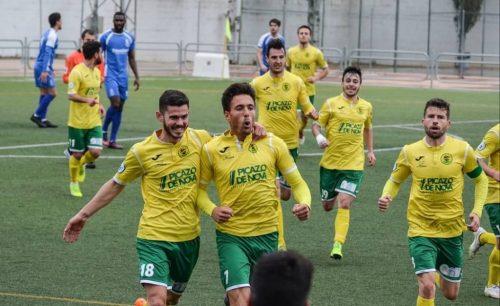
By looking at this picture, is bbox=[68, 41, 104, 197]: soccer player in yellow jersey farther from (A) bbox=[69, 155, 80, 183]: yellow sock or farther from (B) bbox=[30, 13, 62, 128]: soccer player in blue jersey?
(B) bbox=[30, 13, 62, 128]: soccer player in blue jersey

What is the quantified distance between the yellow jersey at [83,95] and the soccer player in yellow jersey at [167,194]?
26.9 feet

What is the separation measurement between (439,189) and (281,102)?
483 centimetres

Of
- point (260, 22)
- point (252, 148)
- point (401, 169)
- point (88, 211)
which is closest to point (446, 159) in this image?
point (401, 169)

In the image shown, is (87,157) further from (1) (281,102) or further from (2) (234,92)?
(2) (234,92)

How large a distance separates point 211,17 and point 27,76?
55.6 feet

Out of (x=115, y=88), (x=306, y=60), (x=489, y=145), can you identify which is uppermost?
(x=306, y=60)

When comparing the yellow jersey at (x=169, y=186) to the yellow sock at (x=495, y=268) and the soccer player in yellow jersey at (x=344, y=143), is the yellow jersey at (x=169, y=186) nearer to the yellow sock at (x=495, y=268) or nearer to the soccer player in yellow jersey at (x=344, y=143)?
the yellow sock at (x=495, y=268)

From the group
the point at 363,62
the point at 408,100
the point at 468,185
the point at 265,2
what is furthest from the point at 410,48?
the point at 468,185

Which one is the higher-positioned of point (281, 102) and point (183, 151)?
point (281, 102)

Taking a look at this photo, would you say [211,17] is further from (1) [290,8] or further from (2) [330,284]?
(2) [330,284]

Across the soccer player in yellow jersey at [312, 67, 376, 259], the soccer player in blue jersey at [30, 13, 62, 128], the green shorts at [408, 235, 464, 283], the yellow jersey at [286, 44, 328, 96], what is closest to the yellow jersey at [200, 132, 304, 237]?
the green shorts at [408, 235, 464, 283]

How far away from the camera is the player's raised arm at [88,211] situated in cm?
881

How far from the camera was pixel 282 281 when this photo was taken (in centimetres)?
452

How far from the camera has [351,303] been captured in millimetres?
10680
